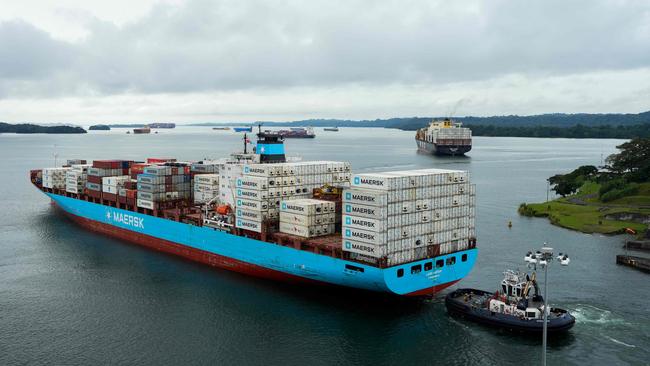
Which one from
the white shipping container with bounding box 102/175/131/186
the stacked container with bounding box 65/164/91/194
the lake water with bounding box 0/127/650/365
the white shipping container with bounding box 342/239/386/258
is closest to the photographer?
the lake water with bounding box 0/127/650/365

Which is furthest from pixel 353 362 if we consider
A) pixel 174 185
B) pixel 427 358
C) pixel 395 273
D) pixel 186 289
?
pixel 174 185

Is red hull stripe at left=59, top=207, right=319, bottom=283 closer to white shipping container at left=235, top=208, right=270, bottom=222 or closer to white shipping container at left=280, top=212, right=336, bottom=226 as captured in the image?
white shipping container at left=235, top=208, right=270, bottom=222

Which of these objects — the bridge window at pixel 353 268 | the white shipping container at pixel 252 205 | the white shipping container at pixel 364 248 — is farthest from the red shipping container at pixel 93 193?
the bridge window at pixel 353 268

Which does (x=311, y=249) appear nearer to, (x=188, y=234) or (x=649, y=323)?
(x=188, y=234)

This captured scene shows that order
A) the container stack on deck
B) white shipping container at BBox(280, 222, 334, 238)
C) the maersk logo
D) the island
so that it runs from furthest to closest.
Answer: the island
the maersk logo
white shipping container at BBox(280, 222, 334, 238)
the container stack on deck

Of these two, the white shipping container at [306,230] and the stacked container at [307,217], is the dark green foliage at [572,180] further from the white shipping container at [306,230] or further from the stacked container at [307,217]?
the white shipping container at [306,230]

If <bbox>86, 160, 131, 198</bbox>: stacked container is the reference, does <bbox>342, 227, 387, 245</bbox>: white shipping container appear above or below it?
below

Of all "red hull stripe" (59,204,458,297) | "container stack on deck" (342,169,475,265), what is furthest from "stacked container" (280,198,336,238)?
"container stack on deck" (342,169,475,265)
